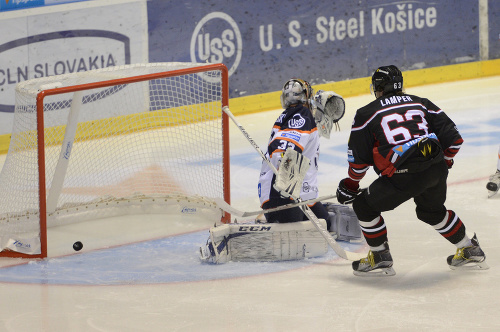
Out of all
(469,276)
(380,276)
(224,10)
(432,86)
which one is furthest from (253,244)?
(432,86)

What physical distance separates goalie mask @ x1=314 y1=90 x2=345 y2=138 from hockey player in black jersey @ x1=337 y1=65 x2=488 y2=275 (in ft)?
2.25

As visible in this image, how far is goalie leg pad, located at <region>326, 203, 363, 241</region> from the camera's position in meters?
5.54

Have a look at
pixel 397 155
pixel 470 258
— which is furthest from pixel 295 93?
pixel 470 258

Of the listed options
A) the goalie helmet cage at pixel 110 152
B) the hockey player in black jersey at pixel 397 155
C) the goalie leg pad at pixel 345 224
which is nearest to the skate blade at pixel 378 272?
the hockey player in black jersey at pixel 397 155

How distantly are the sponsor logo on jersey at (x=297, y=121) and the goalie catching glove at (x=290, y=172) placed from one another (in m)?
0.19

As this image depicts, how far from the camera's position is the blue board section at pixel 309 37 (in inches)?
361

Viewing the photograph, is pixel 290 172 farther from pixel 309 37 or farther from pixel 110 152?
pixel 309 37

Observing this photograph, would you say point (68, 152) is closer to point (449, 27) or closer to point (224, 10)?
point (224, 10)

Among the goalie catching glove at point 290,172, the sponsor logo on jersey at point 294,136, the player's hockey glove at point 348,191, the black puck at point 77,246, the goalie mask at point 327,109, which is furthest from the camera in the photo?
the black puck at point 77,246

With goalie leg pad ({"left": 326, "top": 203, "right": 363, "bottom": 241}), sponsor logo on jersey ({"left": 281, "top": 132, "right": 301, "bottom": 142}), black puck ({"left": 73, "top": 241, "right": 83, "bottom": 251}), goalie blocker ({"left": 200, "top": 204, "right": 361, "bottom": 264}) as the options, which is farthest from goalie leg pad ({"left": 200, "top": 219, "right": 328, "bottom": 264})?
black puck ({"left": 73, "top": 241, "right": 83, "bottom": 251})

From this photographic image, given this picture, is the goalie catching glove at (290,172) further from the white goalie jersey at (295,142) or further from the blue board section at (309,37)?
the blue board section at (309,37)

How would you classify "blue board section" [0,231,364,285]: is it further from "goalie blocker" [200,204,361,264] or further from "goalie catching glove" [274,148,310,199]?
"goalie catching glove" [274,148,310,199]

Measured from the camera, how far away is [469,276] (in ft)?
16.1

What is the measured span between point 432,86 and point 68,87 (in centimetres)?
604
